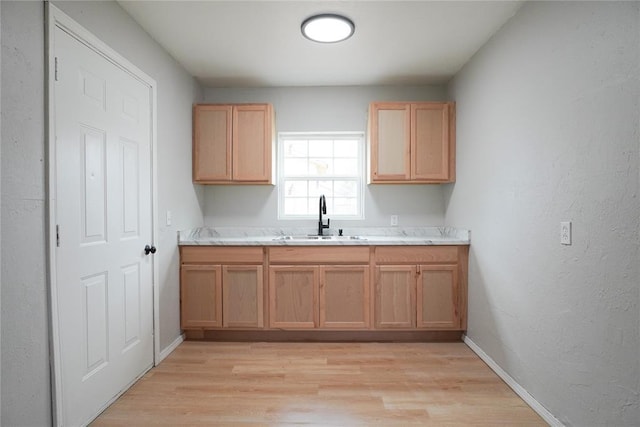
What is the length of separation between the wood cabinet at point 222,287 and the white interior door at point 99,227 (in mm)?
550

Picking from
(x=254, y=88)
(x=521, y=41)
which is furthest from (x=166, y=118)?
(x=521, y=41)

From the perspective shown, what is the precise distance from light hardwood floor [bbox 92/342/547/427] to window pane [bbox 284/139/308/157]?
2001mm

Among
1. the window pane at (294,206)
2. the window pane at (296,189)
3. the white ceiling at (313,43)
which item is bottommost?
the window pane at (294,206)

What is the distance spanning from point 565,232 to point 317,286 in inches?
75.6

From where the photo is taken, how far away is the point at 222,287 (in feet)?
9.96

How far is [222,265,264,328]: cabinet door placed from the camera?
3.02 meters

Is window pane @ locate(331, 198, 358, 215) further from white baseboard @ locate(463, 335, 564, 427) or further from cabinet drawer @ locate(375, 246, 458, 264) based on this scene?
white baseboard @ locate(463, 335, 564, 427)

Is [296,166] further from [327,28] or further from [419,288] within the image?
[419,288]

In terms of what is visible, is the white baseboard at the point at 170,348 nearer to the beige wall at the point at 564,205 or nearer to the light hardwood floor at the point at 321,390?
the light hardwood floor at the point at 321,390

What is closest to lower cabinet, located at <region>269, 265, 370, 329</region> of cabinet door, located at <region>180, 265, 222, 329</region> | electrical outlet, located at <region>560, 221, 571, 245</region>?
cabinet door, located at <region>180, 265, 222, 329</region>

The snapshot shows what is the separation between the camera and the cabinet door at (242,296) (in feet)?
9.91

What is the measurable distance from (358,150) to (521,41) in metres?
1.81

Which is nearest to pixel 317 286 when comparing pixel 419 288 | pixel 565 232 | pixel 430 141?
pixel 419 288

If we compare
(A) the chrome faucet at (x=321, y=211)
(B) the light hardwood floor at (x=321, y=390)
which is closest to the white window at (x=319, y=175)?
(A) the chrome faucet at (x=321, y=211)
